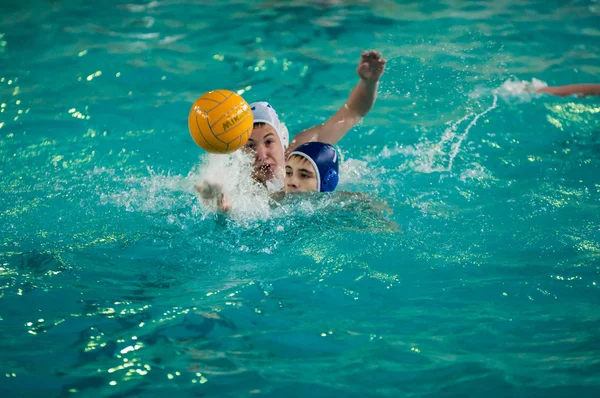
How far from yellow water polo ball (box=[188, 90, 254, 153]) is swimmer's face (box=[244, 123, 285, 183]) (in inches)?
36.1

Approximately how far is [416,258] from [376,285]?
431 mm

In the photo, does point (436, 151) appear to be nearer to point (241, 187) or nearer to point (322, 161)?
point (322, 161)

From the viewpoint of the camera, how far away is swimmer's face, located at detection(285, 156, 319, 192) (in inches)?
171

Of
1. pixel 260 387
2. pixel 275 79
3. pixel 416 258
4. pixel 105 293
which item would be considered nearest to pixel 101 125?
pixel 275 79

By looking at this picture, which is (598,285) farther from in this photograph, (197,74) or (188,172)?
(197,74)

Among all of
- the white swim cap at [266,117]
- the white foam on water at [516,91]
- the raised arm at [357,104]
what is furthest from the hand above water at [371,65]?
the white foam on water at [516,91]

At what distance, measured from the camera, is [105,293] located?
3.38 meters

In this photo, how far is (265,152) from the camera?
15.7 ft

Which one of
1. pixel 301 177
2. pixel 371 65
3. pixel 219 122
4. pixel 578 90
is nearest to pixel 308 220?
pixel 301 177

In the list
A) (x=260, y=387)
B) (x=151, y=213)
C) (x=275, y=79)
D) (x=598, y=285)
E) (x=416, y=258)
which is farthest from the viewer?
(x=275, y=79)

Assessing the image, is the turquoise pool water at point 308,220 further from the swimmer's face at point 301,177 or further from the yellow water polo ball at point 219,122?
the yellow water polo ball at point 219,122

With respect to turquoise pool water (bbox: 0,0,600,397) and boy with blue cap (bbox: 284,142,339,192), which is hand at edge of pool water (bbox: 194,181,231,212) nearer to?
turquoise pool water (bbox: 0,0,600,397)

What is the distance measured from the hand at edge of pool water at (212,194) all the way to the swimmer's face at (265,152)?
4.12 feet

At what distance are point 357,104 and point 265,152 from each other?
0.80 meters
